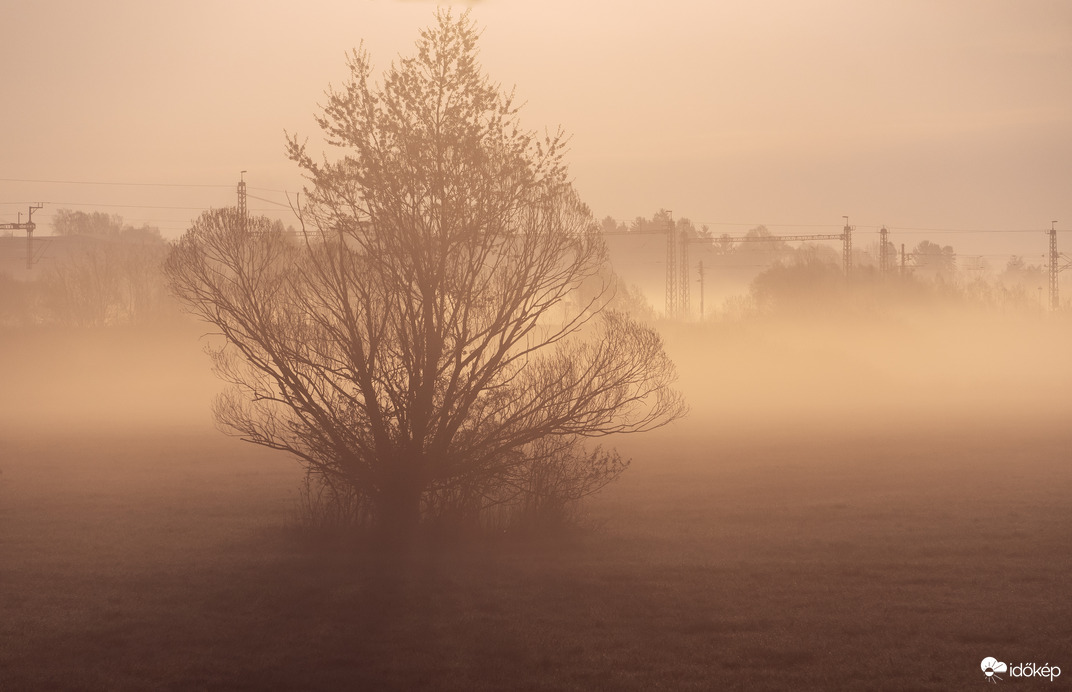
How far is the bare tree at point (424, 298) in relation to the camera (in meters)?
22.8

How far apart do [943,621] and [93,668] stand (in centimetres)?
1210

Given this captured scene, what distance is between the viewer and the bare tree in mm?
22812

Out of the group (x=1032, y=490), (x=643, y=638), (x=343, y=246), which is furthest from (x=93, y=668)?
(x=1032, y=490)

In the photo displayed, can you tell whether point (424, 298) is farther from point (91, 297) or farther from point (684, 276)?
point (91, 297)

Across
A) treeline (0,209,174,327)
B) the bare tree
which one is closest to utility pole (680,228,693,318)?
treeline (0,209,174,327)

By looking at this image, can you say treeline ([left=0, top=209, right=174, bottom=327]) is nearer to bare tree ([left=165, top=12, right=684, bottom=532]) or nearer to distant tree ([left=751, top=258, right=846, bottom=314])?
distant tree ([left=751, top=258, right=846, bottom=314])

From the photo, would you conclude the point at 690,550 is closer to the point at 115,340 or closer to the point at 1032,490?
the point at 1032,490

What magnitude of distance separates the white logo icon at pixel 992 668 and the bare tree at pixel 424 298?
33.6ft

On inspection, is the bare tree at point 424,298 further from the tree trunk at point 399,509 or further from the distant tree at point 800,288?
the distant tree at point 800,288

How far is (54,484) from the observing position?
34750 millimetres

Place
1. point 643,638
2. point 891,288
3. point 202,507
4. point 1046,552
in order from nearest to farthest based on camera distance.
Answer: point 643,638 → point 1046,552 → point 202,507 → point 891,288

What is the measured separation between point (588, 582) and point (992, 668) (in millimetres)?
7375

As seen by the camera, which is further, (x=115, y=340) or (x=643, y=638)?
(x=115, y=340)

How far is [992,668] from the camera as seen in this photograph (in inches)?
545
